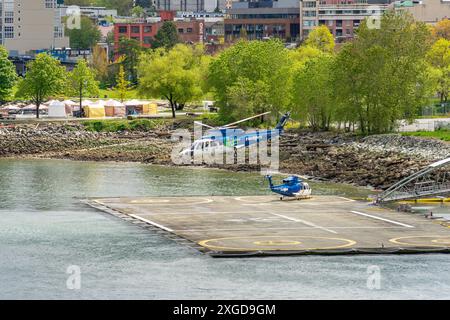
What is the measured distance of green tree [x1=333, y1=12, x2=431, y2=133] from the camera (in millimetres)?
139500

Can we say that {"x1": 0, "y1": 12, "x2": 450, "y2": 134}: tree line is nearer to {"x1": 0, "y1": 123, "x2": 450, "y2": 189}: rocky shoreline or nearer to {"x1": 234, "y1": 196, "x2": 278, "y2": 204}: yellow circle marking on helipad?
{"x1": 0, "y1": 123, "x2": 450, "y2": 189}: rocky shoreline

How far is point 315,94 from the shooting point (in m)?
153

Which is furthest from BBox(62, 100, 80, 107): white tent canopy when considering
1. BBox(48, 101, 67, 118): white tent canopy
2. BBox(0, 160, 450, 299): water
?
BBox(0, 160, 450, 299): water

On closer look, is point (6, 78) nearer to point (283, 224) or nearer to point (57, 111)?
point (57, 111)

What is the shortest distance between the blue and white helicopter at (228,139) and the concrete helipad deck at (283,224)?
33.9 metres

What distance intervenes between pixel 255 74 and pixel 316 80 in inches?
482

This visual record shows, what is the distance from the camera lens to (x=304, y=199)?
3969 inches

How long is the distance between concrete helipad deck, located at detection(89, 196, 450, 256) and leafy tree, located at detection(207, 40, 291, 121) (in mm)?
60045

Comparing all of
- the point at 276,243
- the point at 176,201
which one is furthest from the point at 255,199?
the point at 276,243

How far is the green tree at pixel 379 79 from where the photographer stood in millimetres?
139500
